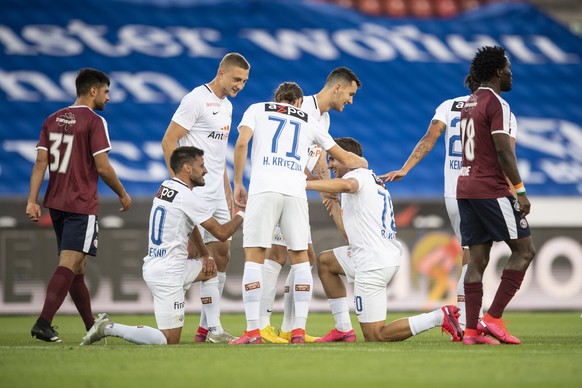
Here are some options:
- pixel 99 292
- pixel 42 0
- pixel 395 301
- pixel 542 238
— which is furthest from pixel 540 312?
pixel 42 0

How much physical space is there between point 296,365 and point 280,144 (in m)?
2.27

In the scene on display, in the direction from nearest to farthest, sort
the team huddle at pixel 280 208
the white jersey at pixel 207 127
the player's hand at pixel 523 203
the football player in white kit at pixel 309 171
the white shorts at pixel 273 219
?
the player's hand at pixel 523 203
the team huddle at pixel 280 208
the white shorts at pixel 273 219
the football player in white kit at pixel 309 171
the white jersey at pixel 207 127

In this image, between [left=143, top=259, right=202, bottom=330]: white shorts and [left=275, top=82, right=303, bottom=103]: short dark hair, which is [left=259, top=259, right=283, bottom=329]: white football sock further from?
[left=275, top=82, right=303, bottom=103]: short dark hair

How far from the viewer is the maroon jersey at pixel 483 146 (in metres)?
7.39

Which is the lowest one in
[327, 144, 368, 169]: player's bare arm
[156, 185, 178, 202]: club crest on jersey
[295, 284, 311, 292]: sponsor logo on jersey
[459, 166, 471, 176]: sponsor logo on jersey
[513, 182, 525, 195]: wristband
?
[295, 284, 311, 292]: sponsor logo on jersey

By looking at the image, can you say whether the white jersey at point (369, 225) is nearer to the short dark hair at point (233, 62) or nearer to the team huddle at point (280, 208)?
the team huddle at point (280, 208)

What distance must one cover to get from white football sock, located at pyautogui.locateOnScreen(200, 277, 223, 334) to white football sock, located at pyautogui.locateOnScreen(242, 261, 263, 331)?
0.76m

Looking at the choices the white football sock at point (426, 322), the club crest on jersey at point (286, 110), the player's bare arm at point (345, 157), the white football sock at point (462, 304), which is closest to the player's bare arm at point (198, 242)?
the club crest on jersey at point (286, 110)

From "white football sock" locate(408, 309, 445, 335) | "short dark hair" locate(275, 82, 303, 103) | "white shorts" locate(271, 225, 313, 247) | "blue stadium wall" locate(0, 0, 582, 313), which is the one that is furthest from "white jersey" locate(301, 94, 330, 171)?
"blue stadium wall" locate(0, 0, 582, 313)

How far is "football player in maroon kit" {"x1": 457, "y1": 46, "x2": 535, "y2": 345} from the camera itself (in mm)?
7363

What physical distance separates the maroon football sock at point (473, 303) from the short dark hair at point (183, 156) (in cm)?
236

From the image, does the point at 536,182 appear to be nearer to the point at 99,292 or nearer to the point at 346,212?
the point at 99,292

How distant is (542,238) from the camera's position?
14547 mm

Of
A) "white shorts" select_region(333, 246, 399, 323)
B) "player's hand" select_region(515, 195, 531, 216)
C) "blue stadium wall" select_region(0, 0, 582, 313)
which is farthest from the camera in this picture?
"blue stadium wall" select_region(0, 0, 582, 313)
